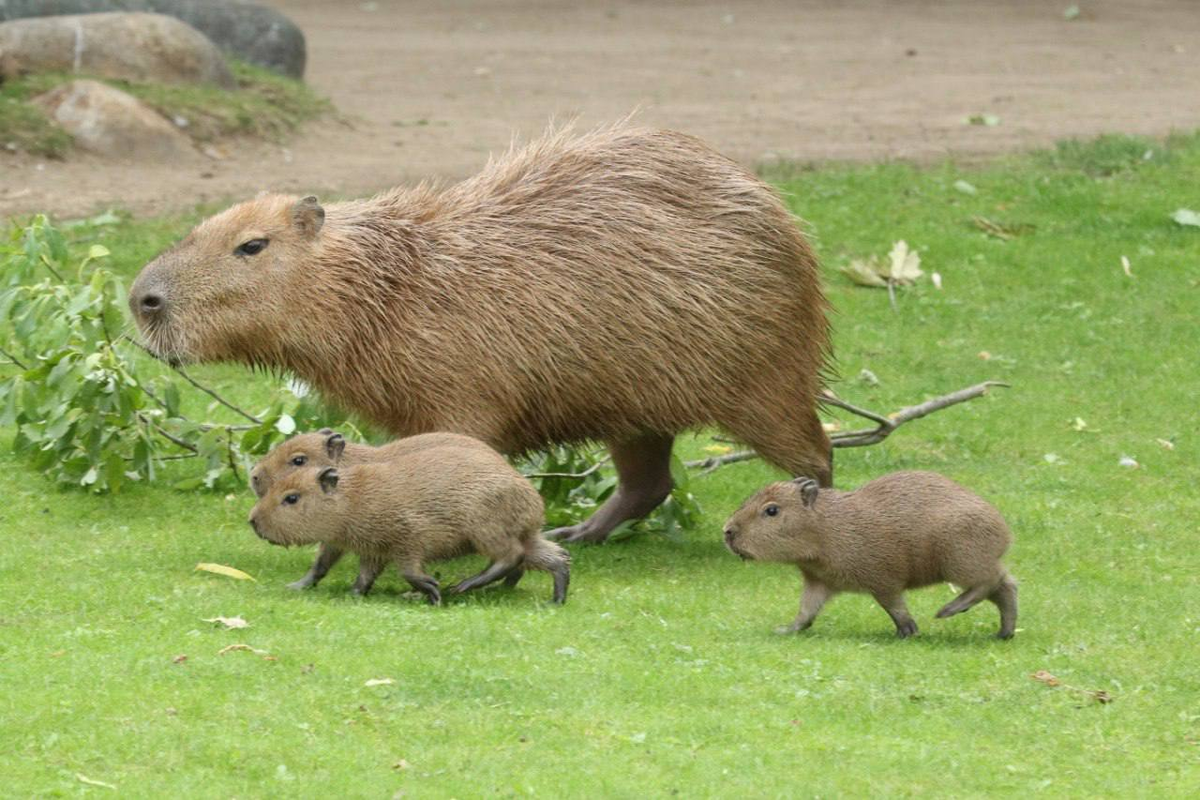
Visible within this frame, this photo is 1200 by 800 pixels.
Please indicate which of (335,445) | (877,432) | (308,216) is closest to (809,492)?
(335,445)

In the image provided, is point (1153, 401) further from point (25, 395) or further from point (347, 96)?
point (347, 96)

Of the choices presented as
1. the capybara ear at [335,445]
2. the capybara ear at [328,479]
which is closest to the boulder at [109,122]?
the capybara ear at [335,445]

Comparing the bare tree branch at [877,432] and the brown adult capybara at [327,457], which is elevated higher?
the brown adult capybara at [327,457]

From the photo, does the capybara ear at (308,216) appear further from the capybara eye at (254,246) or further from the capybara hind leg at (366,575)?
the capybara hind leg at (366,575)

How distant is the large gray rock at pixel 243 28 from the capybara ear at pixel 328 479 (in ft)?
35.2

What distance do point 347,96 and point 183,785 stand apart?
42.3ft

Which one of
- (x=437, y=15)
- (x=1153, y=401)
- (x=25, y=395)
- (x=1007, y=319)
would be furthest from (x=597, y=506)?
(x=437, y=15)

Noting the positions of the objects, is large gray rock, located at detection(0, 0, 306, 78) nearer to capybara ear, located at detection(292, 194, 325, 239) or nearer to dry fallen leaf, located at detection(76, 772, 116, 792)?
capybara ear, located at detection(292, 194, 325, 239)

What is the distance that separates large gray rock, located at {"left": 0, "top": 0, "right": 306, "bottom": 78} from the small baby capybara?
11156 millimetres

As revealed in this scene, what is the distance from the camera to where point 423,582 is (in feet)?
20.7

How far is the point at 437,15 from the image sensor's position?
2275 cm

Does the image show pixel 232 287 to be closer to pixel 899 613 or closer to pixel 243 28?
pixel 899 613

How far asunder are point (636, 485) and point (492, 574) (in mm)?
1387

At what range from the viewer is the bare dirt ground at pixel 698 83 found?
13.6 meters
